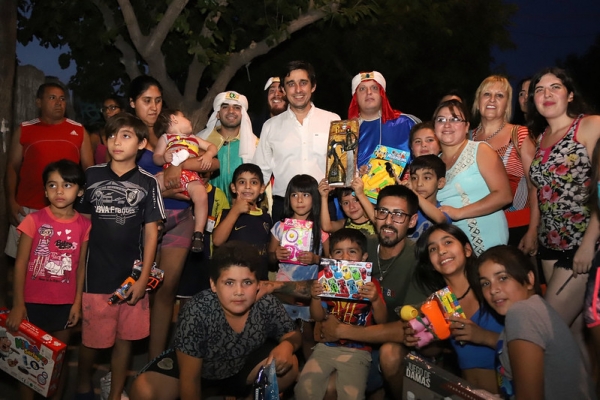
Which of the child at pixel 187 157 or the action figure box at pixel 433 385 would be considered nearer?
the action figure box at pixel 433 385

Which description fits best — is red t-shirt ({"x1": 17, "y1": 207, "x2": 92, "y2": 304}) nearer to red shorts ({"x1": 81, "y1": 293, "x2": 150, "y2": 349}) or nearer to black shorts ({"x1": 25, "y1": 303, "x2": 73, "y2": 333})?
black shorts ({"x1": 25, "y1": 303, "x2": 73, "y2": 333})

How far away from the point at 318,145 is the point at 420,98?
17.0 m

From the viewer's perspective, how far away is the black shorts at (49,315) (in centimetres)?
477

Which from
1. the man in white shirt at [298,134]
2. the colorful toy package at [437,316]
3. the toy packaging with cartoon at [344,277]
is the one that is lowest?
the colorful toy package at [437,316]

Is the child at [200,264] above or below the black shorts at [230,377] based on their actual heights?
above

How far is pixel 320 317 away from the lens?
467cm

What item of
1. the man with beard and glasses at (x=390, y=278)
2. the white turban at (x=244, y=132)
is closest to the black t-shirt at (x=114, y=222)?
the man with beard and glasses at (x=390, y=278)

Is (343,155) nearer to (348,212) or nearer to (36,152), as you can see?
(348,212)

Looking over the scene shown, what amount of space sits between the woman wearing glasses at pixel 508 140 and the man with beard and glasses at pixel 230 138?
2133 mm

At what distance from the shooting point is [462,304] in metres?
4.38

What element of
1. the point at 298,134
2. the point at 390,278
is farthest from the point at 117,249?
the point at 298,134

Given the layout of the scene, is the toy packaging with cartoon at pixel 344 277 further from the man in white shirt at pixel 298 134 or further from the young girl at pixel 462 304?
A: the man in white shirt at pixel 298 134

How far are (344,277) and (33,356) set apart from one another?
2.14 meters

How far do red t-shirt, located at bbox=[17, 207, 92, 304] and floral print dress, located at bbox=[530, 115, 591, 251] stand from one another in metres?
3.29
